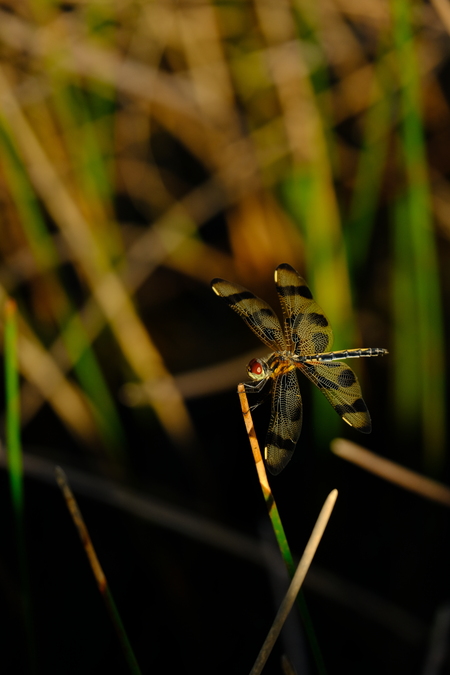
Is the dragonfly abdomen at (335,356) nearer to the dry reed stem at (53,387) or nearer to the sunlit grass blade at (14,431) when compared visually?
the sunlit grass blade at (14,431)

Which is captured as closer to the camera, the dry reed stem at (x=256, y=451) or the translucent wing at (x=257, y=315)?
the dry reed stem at (x=256, y=451)

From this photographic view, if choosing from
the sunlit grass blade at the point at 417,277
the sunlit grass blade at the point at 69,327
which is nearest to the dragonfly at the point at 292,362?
the sunlit grass blade at the point at 417,277

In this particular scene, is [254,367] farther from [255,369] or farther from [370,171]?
[370,171]

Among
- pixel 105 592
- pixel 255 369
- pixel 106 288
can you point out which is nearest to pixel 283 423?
pixel 255 369

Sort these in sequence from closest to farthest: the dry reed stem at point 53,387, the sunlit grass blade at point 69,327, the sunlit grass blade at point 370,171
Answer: the sunlit grass blade at point 69,327 < the dry reed stem at point 53,387 < the sunlit grass blade at point 370,171

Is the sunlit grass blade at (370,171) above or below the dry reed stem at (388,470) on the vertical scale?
above

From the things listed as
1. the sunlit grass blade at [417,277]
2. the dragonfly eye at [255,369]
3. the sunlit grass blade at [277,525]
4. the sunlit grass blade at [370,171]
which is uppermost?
the sunlit grass blade at [370,171]

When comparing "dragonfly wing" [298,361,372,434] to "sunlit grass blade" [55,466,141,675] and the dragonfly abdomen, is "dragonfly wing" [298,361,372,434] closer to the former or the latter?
the dragonfly abdomen

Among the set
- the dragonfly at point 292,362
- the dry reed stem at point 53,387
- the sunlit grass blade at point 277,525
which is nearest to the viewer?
the sunlit grass blade at point 277,525
